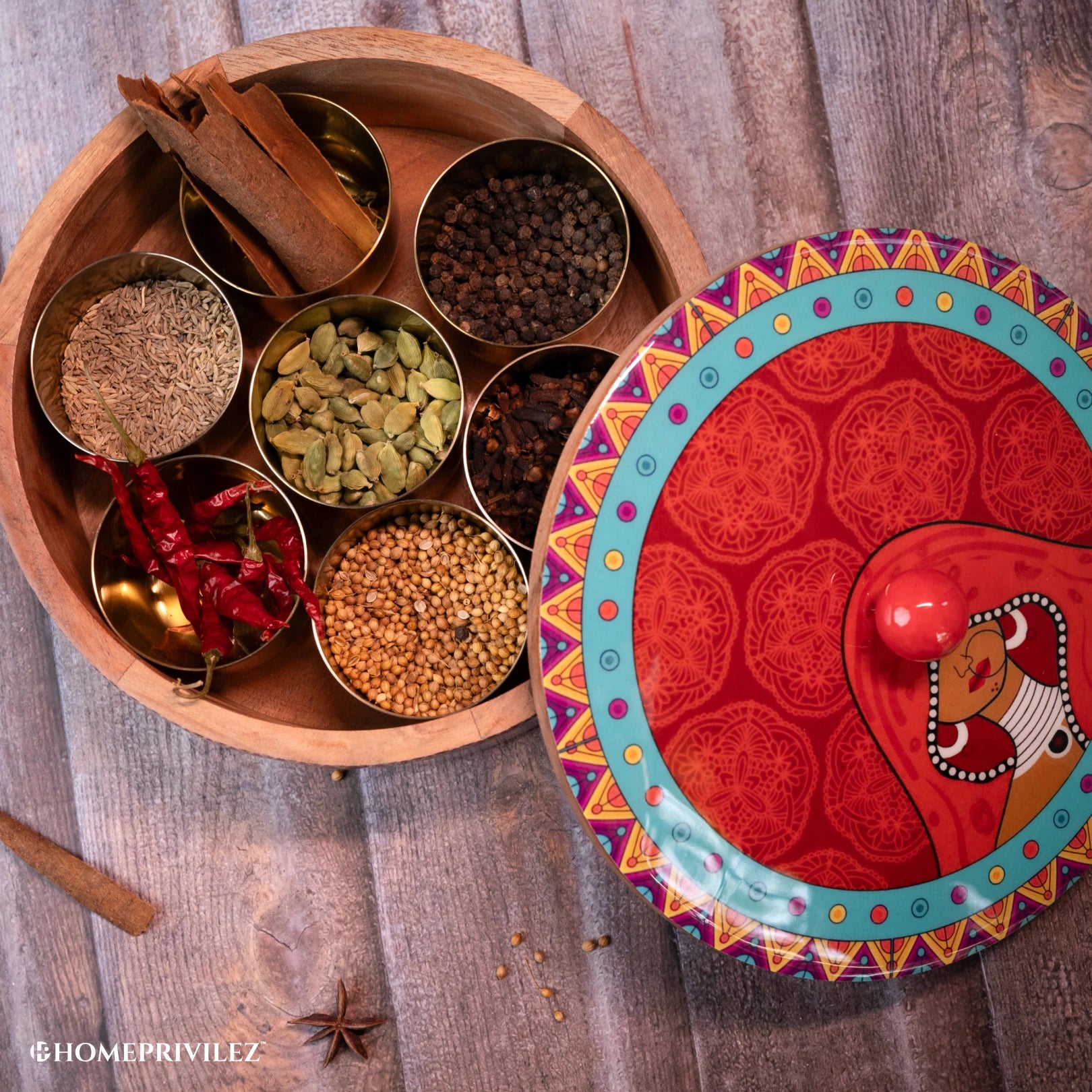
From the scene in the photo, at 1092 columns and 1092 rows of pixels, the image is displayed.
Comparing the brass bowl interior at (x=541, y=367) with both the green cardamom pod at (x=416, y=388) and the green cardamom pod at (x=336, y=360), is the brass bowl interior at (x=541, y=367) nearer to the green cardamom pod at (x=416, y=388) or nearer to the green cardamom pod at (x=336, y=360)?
the green cardamom pod at (x=416, y=388)

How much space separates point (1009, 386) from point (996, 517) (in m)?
0.14

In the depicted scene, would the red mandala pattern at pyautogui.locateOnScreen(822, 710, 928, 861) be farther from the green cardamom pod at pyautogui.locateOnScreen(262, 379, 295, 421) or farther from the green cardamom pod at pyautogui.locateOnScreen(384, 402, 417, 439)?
the green cardamom pod at pyautogui.locateOnScreen(262, 379, 295, 421)

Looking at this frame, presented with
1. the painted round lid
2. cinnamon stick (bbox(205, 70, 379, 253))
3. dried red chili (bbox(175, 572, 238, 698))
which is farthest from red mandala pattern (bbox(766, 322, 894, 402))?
dried red chili (bbox(175, 572, 238, 698))

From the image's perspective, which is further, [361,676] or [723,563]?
[361,676]

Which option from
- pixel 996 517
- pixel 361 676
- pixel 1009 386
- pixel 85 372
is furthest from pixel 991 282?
pixel 85 372

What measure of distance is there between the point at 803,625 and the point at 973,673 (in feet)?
0.68

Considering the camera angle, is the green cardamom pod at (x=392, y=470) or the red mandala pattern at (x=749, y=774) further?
the green cardamom pod at (x=392, y=470)

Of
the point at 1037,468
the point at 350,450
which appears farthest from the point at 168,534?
the point at 1037,468

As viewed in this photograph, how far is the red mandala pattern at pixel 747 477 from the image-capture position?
0.90 m

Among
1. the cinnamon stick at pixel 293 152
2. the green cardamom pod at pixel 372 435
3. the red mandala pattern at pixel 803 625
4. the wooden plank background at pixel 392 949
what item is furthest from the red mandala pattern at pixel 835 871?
the cinnamon stick at pixel 293 152

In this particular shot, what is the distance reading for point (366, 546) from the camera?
1.24 metres

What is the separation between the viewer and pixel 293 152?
47.3 inches

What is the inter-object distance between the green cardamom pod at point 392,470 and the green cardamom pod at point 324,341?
0.16 metres

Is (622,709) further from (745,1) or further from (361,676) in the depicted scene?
(745,1)
